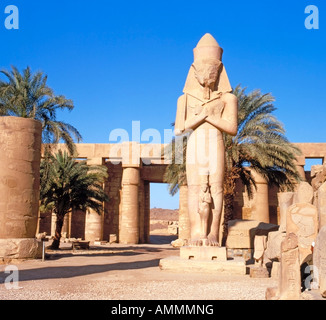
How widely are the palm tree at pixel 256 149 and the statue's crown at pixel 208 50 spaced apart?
6.02 metres

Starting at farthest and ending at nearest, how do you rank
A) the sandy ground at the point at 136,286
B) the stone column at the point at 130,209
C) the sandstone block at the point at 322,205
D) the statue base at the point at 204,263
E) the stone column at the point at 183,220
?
1. the stone column at the point at 183,220
2. the stone column at the point at 130,209
3. the statue base at the point at 204,263
4. the sandstone block at the point at 322,205
5. the sandy ground at the point at 136,286

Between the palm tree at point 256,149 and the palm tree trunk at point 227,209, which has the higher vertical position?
the palm tree at point 256,149

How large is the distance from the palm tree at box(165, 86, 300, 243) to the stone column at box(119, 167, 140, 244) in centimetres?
642

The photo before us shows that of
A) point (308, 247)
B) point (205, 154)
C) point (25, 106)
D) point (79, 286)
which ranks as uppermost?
point (25, 106)

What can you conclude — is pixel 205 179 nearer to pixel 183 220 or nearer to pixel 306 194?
pixel 306 194

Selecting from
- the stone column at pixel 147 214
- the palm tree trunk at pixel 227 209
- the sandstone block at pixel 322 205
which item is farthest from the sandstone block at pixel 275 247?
the stone column at pixel 147 214

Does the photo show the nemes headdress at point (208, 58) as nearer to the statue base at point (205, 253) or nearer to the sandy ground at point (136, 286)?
the statue base at point (205, 253)

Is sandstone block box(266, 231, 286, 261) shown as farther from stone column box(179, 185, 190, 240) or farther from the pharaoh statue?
stone column box(179, 185, 190, 240)

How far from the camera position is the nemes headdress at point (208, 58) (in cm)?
728

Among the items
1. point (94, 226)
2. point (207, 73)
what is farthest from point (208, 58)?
point (94, 226)

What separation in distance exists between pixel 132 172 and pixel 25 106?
27.4 ft
